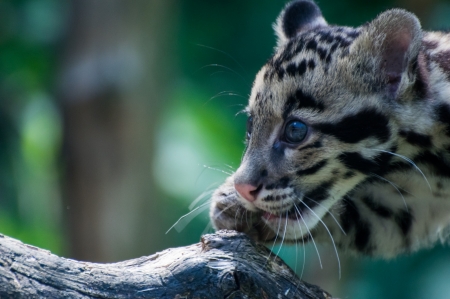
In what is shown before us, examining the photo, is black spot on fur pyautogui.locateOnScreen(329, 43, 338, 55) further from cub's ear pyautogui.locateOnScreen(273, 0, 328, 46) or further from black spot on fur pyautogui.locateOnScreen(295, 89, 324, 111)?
cub's ear pyautogui.locateOnScreen(273, 0, 328, 46)

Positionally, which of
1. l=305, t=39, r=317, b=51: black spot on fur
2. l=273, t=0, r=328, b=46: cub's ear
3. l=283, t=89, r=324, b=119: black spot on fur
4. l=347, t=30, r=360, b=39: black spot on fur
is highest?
l=273, t=0, r=328, b=46: cub's ear

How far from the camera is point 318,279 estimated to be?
862 cm

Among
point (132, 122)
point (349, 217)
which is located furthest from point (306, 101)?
point (132, 122)

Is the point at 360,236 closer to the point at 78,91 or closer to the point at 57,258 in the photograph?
the point at 57,258

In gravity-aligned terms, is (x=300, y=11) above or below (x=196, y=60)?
above

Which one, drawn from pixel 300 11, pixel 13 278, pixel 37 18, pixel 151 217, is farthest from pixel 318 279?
pixel 13 278

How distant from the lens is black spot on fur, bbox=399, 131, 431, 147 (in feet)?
12.7

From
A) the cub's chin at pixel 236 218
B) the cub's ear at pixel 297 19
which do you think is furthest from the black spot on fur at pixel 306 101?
the cub's ear at pixel 297 19

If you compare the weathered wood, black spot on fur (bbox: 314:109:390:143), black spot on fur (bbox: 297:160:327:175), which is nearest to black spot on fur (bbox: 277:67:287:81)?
black spot on fur (bbox: 314:109:390:143)

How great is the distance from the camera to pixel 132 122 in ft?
27.8

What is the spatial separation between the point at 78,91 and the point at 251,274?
5.52m

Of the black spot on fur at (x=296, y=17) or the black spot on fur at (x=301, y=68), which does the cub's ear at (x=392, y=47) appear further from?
the black spot on fur at (x=296, y=17)

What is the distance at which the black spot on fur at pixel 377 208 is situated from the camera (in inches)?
172

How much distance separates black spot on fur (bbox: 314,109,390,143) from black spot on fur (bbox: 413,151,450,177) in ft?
1.10
